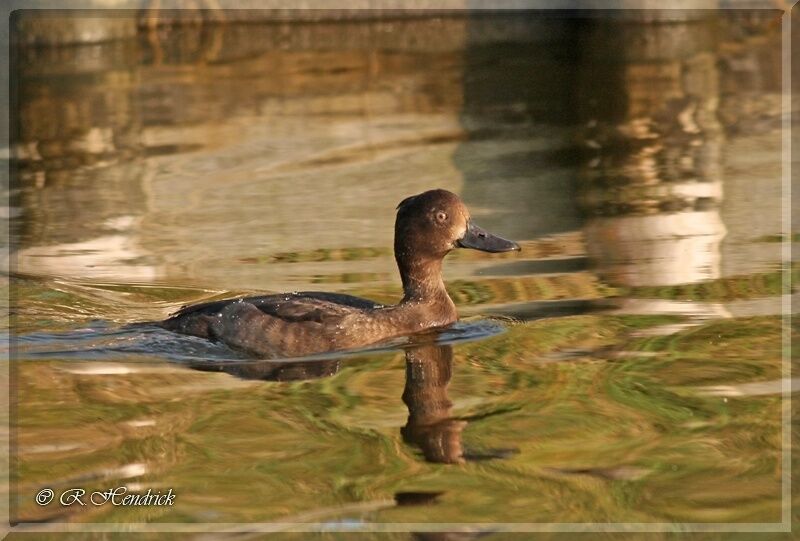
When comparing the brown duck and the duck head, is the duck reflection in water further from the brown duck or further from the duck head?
the duck head

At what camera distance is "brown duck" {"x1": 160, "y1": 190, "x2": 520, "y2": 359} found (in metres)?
8.14

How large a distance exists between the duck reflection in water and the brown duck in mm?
156

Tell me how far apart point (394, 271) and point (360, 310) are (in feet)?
5.08

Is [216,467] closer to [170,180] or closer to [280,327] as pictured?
[280,327]

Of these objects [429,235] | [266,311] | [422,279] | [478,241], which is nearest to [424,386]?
[266,311]

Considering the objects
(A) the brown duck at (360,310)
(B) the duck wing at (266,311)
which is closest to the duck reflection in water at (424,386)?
(A) the brown duck at (360,310)

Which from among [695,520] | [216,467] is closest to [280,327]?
[216,467]

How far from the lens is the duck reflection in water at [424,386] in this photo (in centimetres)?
642

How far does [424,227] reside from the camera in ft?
28.9

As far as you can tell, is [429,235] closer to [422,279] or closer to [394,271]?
[422,279]

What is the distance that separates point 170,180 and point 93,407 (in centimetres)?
604

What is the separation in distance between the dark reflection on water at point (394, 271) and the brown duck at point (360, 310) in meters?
0.14

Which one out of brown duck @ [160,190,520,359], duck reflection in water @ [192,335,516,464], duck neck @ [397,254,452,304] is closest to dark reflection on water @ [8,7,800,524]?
duck reflection in water @ [192,335,516,464]

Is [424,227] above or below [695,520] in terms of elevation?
above
